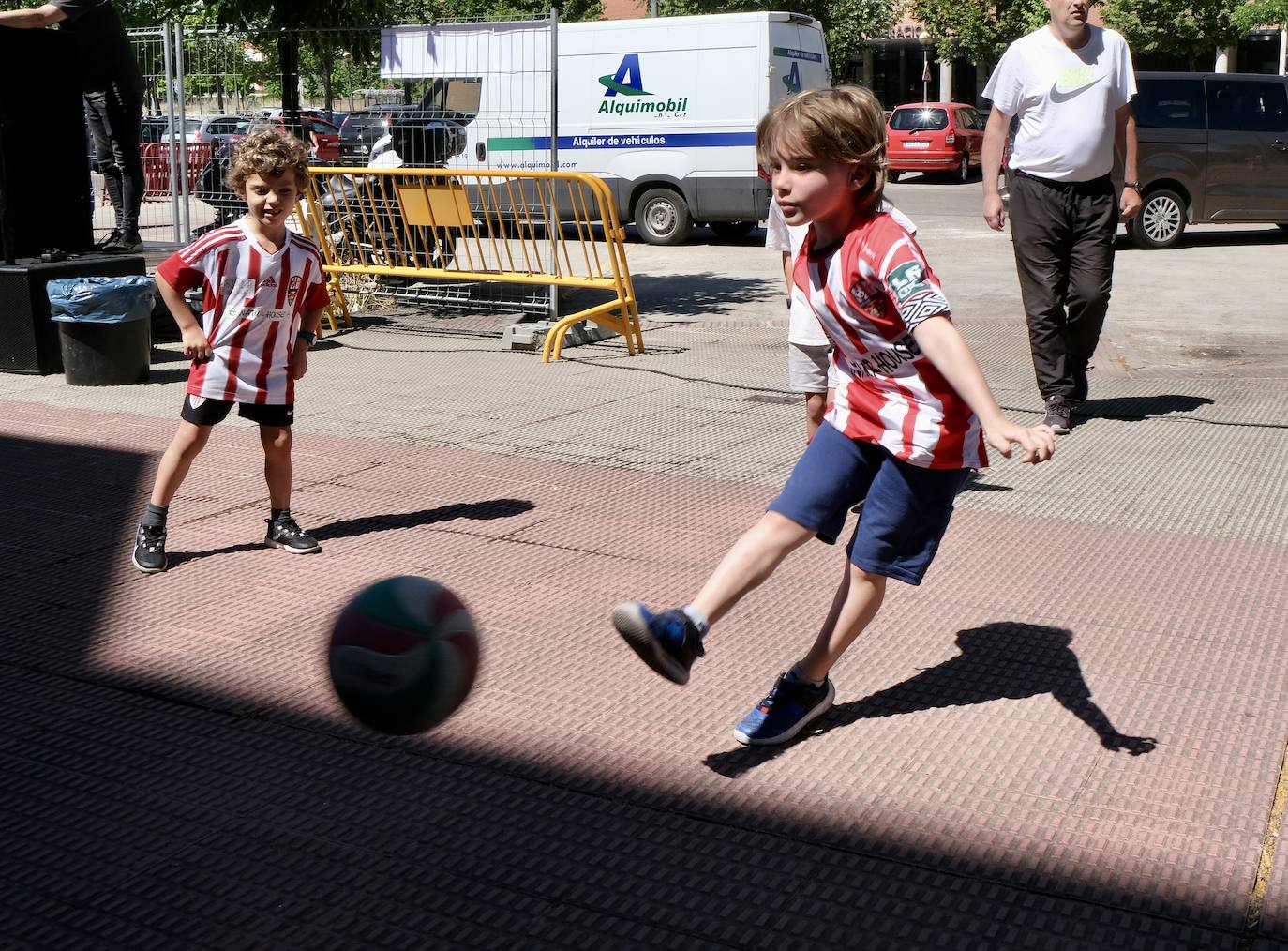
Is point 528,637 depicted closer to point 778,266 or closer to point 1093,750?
point 1093,750

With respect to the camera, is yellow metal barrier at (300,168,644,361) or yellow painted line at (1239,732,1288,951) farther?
yellow metal barrier at (300,168,644,361)

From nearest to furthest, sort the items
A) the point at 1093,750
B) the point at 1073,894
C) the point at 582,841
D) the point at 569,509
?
the point at 1073,894, the point at 582,841, the point at 1093,750, the point at 569,509

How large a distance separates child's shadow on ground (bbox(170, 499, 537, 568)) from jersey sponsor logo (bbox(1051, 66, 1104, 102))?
11.5 ft

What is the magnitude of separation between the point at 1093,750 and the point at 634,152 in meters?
16.8

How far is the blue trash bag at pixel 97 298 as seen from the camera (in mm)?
8961

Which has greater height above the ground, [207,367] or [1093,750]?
[207,367]

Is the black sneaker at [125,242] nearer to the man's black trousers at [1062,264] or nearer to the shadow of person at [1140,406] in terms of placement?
the man's black trousers at [1062,264]

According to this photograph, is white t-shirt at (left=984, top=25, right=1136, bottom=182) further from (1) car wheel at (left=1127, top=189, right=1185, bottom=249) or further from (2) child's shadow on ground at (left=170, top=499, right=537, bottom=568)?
(1) car wheel at (left=1127, top=189, right=1185, bottom=249)

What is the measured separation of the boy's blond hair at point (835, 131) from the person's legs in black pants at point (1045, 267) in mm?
4249

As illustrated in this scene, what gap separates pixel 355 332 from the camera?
1180 cm

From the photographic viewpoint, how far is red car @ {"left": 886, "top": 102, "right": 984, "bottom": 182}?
107 feet

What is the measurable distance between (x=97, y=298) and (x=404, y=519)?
13.2ft

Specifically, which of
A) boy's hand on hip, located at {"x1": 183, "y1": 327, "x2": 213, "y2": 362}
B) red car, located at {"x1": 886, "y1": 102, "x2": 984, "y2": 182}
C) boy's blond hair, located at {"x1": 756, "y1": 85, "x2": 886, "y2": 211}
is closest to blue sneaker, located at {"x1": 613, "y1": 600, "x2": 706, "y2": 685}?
boy's blond hair, located at {"x1": 756, "y1": 85, "x2": 886, "y2": 211}

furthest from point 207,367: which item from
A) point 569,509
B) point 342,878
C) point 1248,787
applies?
point 1248,787
